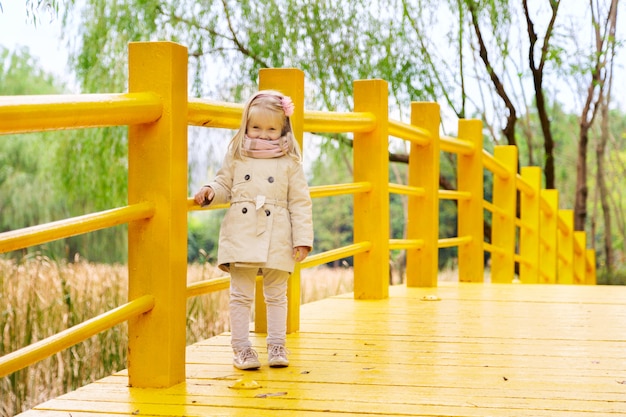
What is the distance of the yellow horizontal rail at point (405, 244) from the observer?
223 inches

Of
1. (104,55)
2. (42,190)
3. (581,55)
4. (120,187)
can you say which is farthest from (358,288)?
(42,190)

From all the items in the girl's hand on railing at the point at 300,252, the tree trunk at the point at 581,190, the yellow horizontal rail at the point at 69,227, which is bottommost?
the girl's hand on railing at the point at 300,252

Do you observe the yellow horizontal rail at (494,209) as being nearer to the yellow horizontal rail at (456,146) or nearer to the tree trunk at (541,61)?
the yellow horizontal rail at (456,146)

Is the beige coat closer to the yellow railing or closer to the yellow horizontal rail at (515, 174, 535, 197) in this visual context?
the yellow railing

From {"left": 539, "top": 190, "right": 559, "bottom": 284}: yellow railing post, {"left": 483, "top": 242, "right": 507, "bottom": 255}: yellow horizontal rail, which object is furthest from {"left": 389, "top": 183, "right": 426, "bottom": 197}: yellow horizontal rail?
{"left": 539, "top": 190, "right": 559, "bottom": 284}: yellow railing post

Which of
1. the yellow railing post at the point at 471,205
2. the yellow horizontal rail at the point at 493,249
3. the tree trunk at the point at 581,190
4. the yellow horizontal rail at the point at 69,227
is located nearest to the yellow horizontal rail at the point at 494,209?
the yellow railing post at the point at 471,205

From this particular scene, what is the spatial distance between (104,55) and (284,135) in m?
8.41

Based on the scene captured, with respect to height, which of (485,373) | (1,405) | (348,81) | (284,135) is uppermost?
(348,81)

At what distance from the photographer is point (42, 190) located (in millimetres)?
17969

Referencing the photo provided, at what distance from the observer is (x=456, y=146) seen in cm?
677

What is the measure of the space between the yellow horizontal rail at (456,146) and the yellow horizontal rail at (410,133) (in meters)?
0.24

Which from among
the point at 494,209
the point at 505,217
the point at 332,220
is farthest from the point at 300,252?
the point at 332,220

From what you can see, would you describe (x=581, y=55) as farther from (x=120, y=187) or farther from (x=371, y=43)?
(x=120, y=187)

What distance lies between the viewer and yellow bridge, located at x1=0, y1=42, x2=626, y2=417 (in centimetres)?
264
